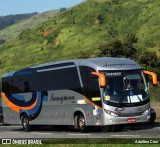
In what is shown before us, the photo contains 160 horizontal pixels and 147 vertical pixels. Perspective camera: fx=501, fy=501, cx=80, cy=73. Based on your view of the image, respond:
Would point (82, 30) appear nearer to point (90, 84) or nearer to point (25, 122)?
point (25, 122)

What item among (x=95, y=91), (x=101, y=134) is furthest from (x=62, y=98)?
(x=101, y=134)

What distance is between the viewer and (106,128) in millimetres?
22688

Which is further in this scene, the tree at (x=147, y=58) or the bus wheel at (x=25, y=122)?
the tree at (x=147, y=58)

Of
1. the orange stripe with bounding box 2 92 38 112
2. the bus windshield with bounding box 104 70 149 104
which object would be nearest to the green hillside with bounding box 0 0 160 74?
the orange stripe with bounding box 2 92 38 112

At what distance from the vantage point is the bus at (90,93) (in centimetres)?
2102

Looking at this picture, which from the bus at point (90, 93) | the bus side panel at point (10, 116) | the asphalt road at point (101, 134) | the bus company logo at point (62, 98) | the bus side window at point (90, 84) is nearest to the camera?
the asphalt road at point (101, 134)

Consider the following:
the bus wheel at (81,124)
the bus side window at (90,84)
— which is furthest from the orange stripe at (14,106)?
the bus side window at (90,84)

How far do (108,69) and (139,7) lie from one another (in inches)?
5200

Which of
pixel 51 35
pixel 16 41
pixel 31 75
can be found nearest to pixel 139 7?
pixel 51 35

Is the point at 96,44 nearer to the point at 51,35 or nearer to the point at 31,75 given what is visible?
the point at 51,35

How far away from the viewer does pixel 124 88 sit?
21109 mm

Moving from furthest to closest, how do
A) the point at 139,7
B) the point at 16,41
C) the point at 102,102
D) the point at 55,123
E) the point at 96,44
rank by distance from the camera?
the point at 16,41 < the point at 139,7 < the point at 96,44 < the point at 55,123 < the point at 102,102

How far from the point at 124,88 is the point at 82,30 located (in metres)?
123

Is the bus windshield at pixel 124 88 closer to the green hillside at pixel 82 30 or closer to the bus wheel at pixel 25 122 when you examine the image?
the bus wheel at pixel 25 122
